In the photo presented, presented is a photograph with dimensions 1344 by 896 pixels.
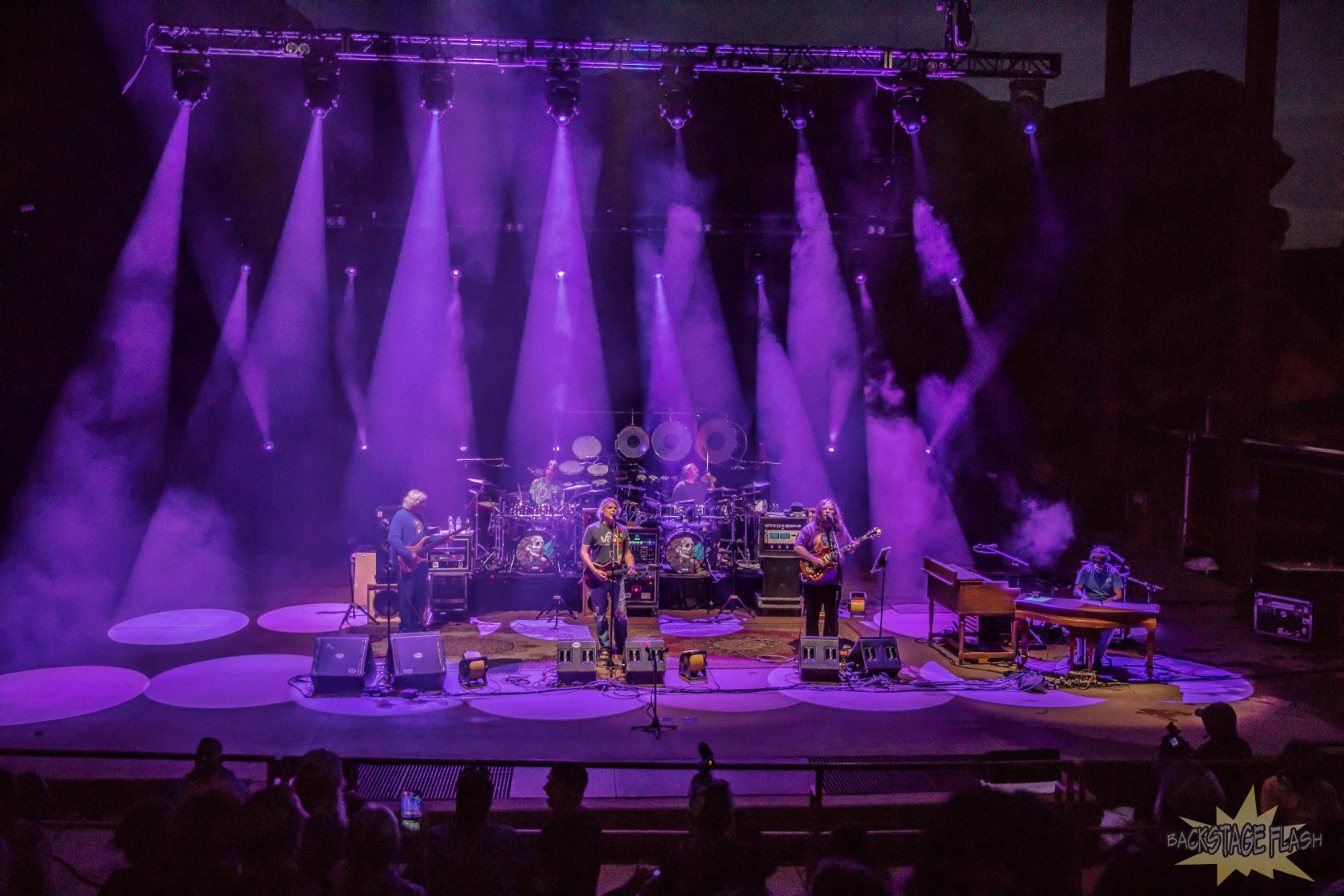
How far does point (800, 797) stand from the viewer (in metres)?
6.85

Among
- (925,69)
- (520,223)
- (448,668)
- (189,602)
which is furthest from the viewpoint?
(520,223)

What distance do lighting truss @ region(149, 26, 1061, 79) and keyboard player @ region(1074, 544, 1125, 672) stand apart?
590 cm

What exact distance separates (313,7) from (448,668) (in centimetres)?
1014

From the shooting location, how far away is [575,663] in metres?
9.91

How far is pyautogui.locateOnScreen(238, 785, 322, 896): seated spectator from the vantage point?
12.1 feet

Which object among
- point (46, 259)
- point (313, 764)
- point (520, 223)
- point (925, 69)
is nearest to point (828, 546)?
point (925, 69)

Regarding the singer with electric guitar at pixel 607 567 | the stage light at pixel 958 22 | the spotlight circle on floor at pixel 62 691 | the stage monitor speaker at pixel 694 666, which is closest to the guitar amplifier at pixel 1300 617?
the stage monitor speaker at pixel 694 666

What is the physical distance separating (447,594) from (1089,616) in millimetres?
7729

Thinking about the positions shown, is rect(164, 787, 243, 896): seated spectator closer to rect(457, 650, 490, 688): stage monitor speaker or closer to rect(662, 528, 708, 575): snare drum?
rect(457, 650, 490, 688): stage monitor speaker

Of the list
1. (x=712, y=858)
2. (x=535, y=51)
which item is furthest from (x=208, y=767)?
(x=535, y=51)

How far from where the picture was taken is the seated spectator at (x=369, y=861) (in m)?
3.65

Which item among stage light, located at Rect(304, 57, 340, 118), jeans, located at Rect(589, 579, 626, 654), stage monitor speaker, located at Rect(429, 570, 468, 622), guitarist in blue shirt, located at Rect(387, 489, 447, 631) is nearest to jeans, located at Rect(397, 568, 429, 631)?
guitarist in blue shirt, located at Rect(387, 489, 447, 631)

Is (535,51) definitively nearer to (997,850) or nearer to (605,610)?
(605,610)

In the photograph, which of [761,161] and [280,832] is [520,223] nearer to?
[761,161]
